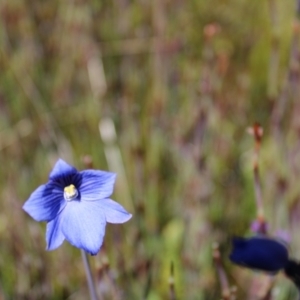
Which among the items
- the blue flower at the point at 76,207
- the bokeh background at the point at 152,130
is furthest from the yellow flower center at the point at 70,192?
the bokeh background at the point at 152,130

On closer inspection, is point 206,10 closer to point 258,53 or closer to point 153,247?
point 258,53

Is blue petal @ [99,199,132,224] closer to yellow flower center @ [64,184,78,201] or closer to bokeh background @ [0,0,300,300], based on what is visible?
yellow flower center @ [64,184,78,201]

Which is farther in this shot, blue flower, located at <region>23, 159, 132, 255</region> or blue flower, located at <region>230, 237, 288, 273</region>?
blue flower, located at <region>230, 237, 288, 273</region>

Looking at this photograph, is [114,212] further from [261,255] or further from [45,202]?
[261,255]

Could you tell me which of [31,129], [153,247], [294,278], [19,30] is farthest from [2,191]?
[294,278]

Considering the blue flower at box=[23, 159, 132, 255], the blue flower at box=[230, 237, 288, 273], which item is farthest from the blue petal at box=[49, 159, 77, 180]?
the blue flower at box=[230, 237, 288, 273]
